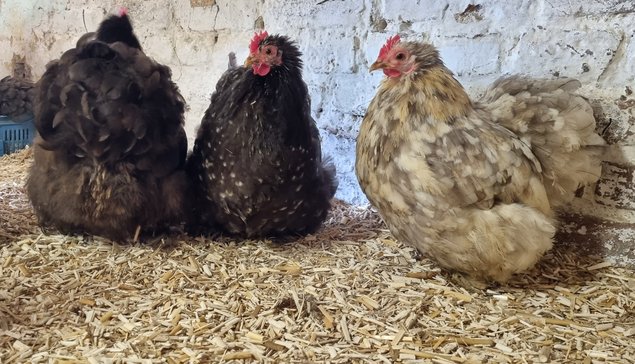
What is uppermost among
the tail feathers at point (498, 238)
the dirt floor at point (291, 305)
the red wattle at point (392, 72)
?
the red wattle at point (392, 72)

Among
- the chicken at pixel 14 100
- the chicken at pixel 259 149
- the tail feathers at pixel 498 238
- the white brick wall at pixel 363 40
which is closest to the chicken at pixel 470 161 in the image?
the tail feathers at pixel 498 238

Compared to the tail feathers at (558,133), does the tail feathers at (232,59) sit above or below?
above

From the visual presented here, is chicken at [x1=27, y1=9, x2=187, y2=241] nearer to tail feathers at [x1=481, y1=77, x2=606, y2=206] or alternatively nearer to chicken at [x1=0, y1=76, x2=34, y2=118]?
tail feathers at [x1=481, y1=77, x2=606, y2=206]

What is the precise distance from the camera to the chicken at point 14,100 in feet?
11.7

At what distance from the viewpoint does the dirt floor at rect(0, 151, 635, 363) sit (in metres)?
1.36

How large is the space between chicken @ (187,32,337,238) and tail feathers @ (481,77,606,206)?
711 mm

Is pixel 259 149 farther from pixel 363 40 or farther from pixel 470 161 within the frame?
pixel 363 40

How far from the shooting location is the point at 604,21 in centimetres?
179

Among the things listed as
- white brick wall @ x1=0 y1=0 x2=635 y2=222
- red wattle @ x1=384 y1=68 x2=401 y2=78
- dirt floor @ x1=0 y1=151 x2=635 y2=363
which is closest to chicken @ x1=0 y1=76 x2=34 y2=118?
white brick wall @ x1=0 y1=0 x2=635 y2=222

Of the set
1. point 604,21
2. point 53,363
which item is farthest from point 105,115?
point 604,21

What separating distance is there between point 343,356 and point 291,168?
32.6 inches

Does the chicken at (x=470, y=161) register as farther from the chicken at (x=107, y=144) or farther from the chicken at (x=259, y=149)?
the chicken at (x=107, y=144)

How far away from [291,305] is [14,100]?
2.96 m

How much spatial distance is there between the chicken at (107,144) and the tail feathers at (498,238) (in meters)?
1.08
